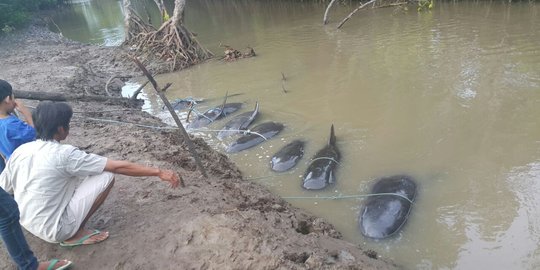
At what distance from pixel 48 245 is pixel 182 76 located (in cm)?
1056

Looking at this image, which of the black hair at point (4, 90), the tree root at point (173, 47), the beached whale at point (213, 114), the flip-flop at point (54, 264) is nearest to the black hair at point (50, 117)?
the black hair at point (4, 90)

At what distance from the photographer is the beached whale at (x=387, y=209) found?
5.44m

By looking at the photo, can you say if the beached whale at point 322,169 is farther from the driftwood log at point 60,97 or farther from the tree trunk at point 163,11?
the tree trunk at point 163,11

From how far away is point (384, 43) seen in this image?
46.1ft

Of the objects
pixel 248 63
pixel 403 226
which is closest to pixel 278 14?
pixel 248 63

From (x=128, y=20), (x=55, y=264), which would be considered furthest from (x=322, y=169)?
(x=128, y=20)

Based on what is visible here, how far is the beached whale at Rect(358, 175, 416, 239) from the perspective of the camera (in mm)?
5441

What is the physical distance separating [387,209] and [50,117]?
4.06m

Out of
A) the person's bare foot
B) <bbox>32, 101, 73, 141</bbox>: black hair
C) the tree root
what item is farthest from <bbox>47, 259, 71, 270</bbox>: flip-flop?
the tree root

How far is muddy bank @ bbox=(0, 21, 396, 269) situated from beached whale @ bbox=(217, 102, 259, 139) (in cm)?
122

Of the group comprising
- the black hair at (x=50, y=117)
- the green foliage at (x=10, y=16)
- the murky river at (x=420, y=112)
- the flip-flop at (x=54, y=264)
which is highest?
the green foliage at (x=10, y=16)

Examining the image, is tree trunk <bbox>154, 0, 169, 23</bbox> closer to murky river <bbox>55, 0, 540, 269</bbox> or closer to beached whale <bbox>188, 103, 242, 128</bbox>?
murky river <bbox>55, 0, 540, 269</bbox>

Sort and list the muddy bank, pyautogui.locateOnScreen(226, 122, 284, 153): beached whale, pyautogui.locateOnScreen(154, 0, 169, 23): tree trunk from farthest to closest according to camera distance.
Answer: pyautogui.locateOnScreen(154, 0, 169, 23): tree trunk
pyautogui.locateOnScreen(226, 122, 284, 153): beached whale
the muddy bank

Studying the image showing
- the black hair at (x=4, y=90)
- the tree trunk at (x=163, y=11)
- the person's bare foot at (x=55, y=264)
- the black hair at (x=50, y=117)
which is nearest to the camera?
the black hair at (x=50, y=117)
